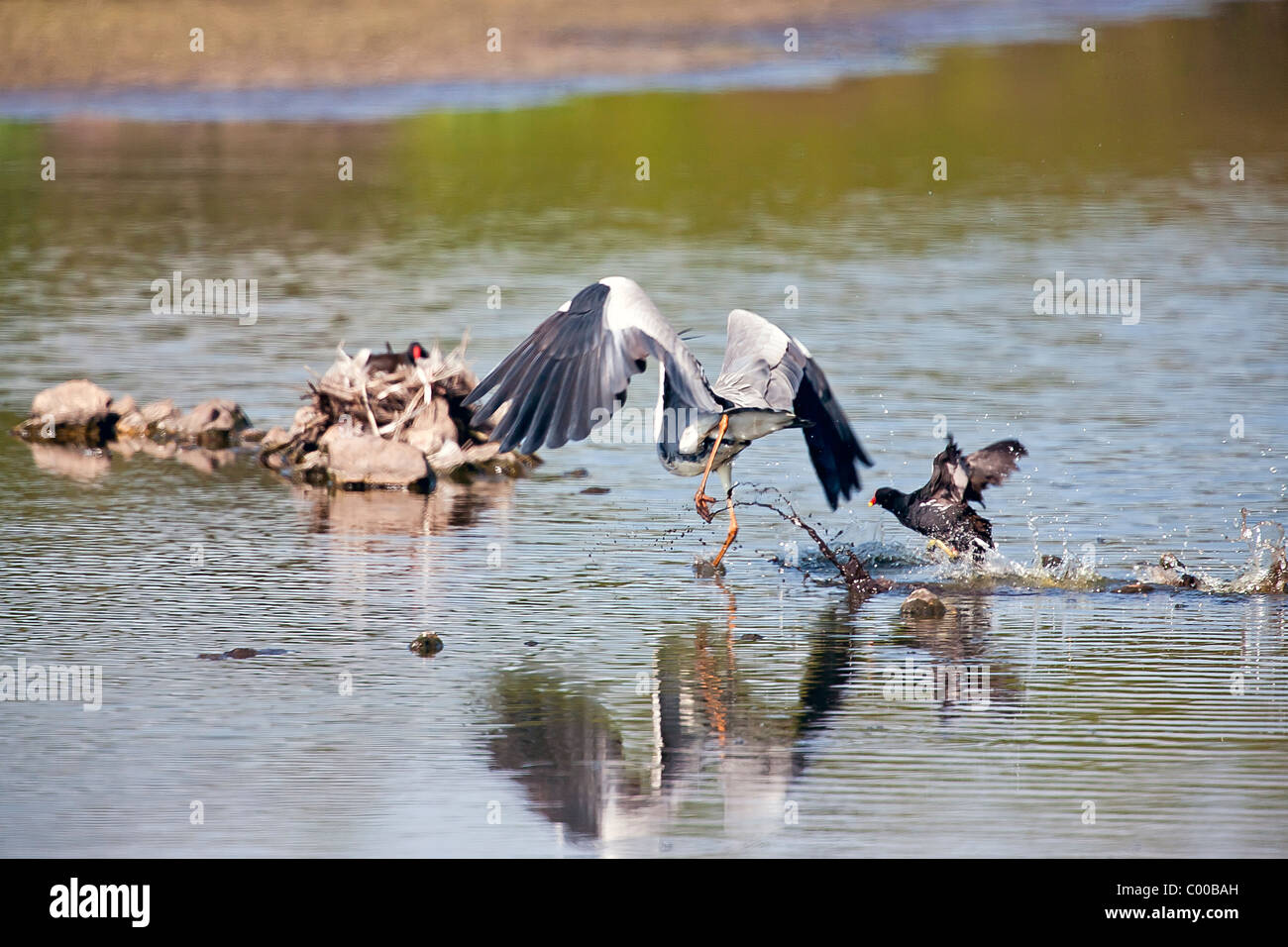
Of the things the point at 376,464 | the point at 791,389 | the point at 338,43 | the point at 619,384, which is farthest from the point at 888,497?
the point at 338,43

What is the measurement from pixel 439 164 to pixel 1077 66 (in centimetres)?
1038

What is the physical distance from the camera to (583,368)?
9766 millimetres

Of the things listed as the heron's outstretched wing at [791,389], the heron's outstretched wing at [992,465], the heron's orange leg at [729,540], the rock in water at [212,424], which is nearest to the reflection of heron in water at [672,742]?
the heron's orange leg at [729,540]

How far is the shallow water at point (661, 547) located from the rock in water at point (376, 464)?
14.0 inches

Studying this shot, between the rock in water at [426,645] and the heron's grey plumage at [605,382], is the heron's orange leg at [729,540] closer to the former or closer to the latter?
the heron's grey plumage at [605,382]

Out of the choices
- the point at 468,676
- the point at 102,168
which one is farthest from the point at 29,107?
the point at 468,676

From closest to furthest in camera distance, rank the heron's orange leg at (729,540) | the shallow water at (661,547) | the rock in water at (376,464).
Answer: the shallow water at (661,547) → the heron's orange leg at (729,540) → the rock in water at (376,464)

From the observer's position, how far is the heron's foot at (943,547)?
11.0 meters

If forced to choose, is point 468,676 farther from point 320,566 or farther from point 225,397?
point 225,397

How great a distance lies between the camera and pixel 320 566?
11.3 meters

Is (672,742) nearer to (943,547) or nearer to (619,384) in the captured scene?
(619,384)

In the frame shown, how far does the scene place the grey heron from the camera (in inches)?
381

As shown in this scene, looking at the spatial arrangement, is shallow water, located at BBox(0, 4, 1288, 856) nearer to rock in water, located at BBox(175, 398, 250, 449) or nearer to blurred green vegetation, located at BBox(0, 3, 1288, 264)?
blurred green vegetation, located at BBox(0, 3, 1288, 264)
